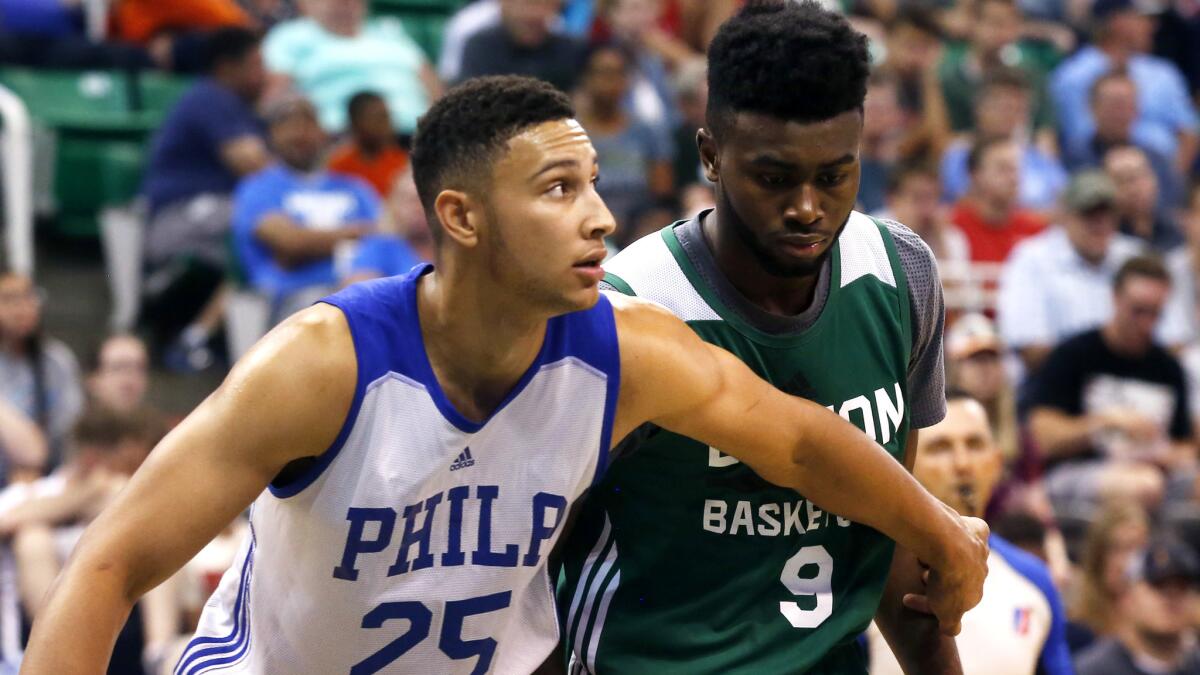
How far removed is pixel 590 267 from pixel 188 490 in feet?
2.34

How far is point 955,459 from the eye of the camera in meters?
4.43

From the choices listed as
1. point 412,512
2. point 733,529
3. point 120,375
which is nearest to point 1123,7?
point 120,375

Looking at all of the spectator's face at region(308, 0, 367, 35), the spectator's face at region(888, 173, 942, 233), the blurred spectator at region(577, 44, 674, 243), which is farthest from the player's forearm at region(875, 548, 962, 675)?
the spectator's face at region(308, 0, 367, 35)

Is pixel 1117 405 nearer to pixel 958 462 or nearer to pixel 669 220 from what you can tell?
pixel 669 220

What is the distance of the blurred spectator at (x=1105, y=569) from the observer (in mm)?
6777

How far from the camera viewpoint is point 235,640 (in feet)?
10.3

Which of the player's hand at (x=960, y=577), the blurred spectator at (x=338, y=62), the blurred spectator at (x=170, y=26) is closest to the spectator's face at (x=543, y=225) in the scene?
the player's hand at (x=960, y=577)

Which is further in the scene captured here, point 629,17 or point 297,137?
point 629,17

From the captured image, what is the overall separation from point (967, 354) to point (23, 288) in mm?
3949

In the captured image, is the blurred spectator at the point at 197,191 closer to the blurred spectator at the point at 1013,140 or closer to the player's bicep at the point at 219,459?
the blurred spectator at the point at 1013,140

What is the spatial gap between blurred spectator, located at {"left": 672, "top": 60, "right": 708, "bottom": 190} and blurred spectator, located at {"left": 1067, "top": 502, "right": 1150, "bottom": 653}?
2.91m

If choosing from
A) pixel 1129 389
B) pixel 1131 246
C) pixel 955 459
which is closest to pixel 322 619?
pixel 955 459

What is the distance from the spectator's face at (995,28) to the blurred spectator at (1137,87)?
1.49 ft

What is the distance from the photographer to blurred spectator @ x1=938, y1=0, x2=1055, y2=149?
1057cm
